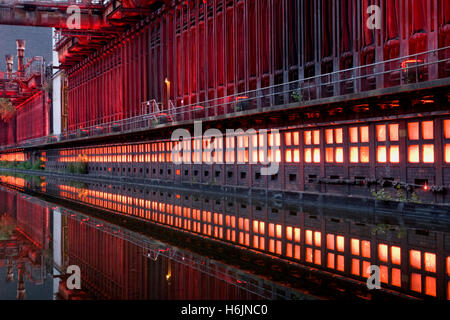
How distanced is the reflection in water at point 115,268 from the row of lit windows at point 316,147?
990 cm

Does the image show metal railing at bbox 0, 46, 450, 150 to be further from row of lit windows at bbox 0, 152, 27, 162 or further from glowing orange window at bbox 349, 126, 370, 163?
row of lit windows at bbox 0, 152, 27, 162

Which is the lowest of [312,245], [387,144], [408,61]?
[312,245]

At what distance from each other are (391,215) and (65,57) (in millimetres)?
54210

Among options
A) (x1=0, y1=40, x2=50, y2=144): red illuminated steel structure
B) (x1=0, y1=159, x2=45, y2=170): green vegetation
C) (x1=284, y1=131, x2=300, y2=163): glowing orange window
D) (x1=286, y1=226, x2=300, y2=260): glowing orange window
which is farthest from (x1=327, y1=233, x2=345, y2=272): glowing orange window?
(x1=0, y1=40, x2=50, y2=144): red illuminated steel structure

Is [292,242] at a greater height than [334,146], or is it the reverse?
[334,146]

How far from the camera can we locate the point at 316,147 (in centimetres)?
2206

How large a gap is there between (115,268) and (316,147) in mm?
14788

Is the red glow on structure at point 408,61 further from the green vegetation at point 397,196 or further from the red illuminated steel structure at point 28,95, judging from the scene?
the red illuminated steel structure at point 28,95

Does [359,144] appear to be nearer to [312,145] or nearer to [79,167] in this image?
[312,145]

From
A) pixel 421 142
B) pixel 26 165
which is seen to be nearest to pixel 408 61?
pixel 421 142

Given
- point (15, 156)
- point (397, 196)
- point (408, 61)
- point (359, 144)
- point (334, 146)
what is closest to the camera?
point (408, 61)

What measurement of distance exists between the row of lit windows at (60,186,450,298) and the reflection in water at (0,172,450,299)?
0.01m

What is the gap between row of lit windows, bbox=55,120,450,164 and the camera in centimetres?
1723

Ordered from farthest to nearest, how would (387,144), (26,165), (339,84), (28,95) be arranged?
(28,95) < (26,165) < (339,84) < (387,144)
